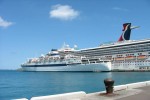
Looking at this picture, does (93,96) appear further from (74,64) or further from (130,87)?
(74,64)

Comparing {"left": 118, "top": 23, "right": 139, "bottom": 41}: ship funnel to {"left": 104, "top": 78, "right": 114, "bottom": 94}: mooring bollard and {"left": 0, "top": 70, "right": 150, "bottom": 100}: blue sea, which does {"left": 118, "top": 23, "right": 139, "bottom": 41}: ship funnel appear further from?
{"left": 104, "top": 78, "right": 114, "bottom": 94}: mooring bollard

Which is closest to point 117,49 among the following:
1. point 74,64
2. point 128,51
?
point 128,51

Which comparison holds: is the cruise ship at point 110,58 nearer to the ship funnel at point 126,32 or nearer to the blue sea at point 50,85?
the ship funnel at point 126,32

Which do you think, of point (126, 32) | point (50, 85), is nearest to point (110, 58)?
point (126, 32)

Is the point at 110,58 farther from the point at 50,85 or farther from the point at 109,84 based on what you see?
the point at 109,84

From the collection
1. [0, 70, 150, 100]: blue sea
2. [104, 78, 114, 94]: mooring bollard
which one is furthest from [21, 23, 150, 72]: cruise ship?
[104, 78, 114, 94]: mooring bollard

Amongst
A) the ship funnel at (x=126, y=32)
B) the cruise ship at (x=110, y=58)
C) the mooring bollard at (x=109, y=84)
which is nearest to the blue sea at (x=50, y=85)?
the mooring bollard at (x=109, y=84)

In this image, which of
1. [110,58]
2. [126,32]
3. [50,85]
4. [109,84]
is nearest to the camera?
[109,84]

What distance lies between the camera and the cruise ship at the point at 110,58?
7256 centimetres

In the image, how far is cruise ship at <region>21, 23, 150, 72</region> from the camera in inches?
2857

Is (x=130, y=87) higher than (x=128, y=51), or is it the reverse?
(x=128, y=51)

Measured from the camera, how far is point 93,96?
26.2ft

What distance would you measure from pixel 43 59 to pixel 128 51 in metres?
30.1

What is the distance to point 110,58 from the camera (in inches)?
3103
